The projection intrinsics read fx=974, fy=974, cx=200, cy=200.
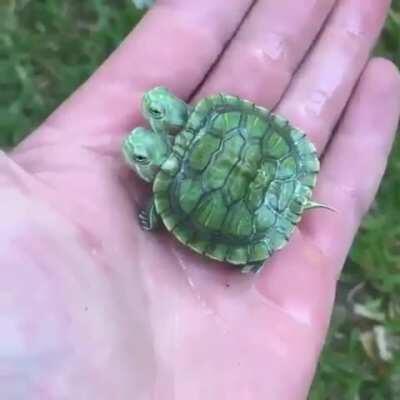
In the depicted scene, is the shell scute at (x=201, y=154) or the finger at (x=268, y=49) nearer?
the shell scute at (x=201, y=154)

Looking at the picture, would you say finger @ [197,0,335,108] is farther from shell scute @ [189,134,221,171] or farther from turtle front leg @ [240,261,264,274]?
turtle front leg @ [240,261,264,274]

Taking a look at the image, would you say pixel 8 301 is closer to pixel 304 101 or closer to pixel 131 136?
pixel 131 136

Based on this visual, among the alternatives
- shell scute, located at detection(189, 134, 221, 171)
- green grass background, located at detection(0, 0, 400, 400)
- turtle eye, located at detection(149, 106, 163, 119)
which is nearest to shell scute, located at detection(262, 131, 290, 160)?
shell scute, located at detection(189, 134, 221, 171)

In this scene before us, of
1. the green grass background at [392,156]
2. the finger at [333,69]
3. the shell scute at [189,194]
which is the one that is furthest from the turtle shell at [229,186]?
the green grass background at [392,156]

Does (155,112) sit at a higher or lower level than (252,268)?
higher

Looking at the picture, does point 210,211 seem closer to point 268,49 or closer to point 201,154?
point 201,154

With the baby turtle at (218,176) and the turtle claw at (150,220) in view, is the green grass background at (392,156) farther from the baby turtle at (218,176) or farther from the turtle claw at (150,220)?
the turtle claw at (150,220)

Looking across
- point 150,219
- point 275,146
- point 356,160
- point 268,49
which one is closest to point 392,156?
point 356,160
